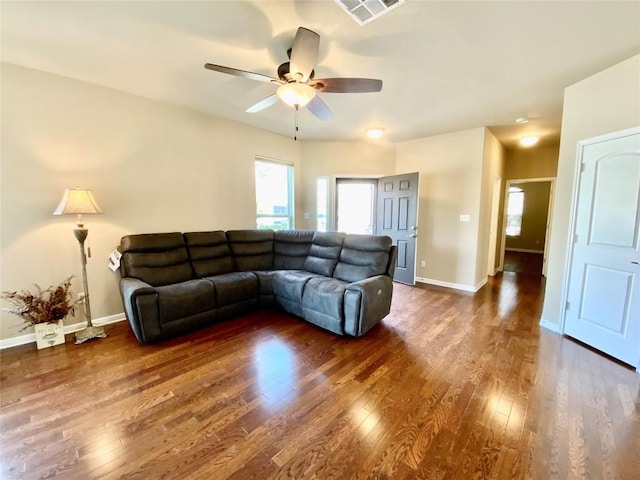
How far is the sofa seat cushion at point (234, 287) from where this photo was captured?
9.78ft

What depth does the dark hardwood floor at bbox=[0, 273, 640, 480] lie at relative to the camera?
136 centimetres

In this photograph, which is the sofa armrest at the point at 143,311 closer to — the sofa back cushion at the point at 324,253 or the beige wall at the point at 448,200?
the sofa back cushion at the point at 324,253

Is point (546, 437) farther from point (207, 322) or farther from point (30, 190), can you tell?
point (30, 190)

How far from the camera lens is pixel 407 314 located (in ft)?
10.8

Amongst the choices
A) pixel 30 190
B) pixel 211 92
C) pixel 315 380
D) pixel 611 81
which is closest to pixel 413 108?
pixel 611 81

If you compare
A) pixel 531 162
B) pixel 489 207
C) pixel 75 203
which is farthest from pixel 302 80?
pixel 531 162

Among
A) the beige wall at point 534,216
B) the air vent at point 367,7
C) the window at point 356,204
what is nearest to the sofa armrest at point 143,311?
the air vent at point 367,7

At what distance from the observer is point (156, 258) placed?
118 inches

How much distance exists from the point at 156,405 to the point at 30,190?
94.0 inches

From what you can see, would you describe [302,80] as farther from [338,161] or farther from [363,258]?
[338,161]

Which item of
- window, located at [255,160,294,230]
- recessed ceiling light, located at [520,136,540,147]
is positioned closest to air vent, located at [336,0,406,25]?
window, located at [255,160,294,230]

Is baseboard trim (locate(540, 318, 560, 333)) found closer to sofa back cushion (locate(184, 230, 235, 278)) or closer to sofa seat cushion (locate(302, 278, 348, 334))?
sofa seat cushion (locate(302, 278, 348, 334))

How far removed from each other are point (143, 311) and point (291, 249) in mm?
1951

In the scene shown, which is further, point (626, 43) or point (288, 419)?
point (626, 43)
